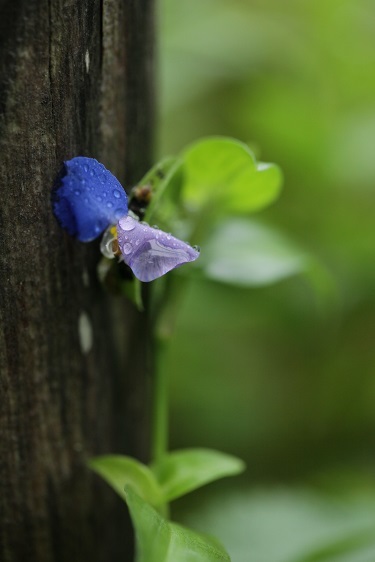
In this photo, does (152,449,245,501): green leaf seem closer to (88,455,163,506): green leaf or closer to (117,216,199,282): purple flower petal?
(88,455,163,506): green leaf

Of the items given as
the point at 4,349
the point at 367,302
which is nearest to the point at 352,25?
the point at 367,302

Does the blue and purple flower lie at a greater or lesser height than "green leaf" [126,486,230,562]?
greater

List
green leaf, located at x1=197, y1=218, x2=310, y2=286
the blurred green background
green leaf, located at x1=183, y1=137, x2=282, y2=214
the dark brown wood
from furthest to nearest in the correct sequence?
the blurred green background → green leaf, located at x1=197, y1=218, x2=310, y2=286 → green leaf, located at x1=183, y1=137, x2=282, y2=214 → the dark brown wood

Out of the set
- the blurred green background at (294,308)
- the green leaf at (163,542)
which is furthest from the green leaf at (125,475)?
the blurred green background at (294,308)

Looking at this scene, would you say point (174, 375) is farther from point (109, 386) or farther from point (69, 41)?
point (69, 41)

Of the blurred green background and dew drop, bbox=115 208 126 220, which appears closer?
dew drop, bbox=115 208 126 220

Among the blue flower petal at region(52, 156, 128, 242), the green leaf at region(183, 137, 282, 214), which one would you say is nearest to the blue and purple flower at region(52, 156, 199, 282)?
the blue flower petal at region(52, 156, 128, 242)
